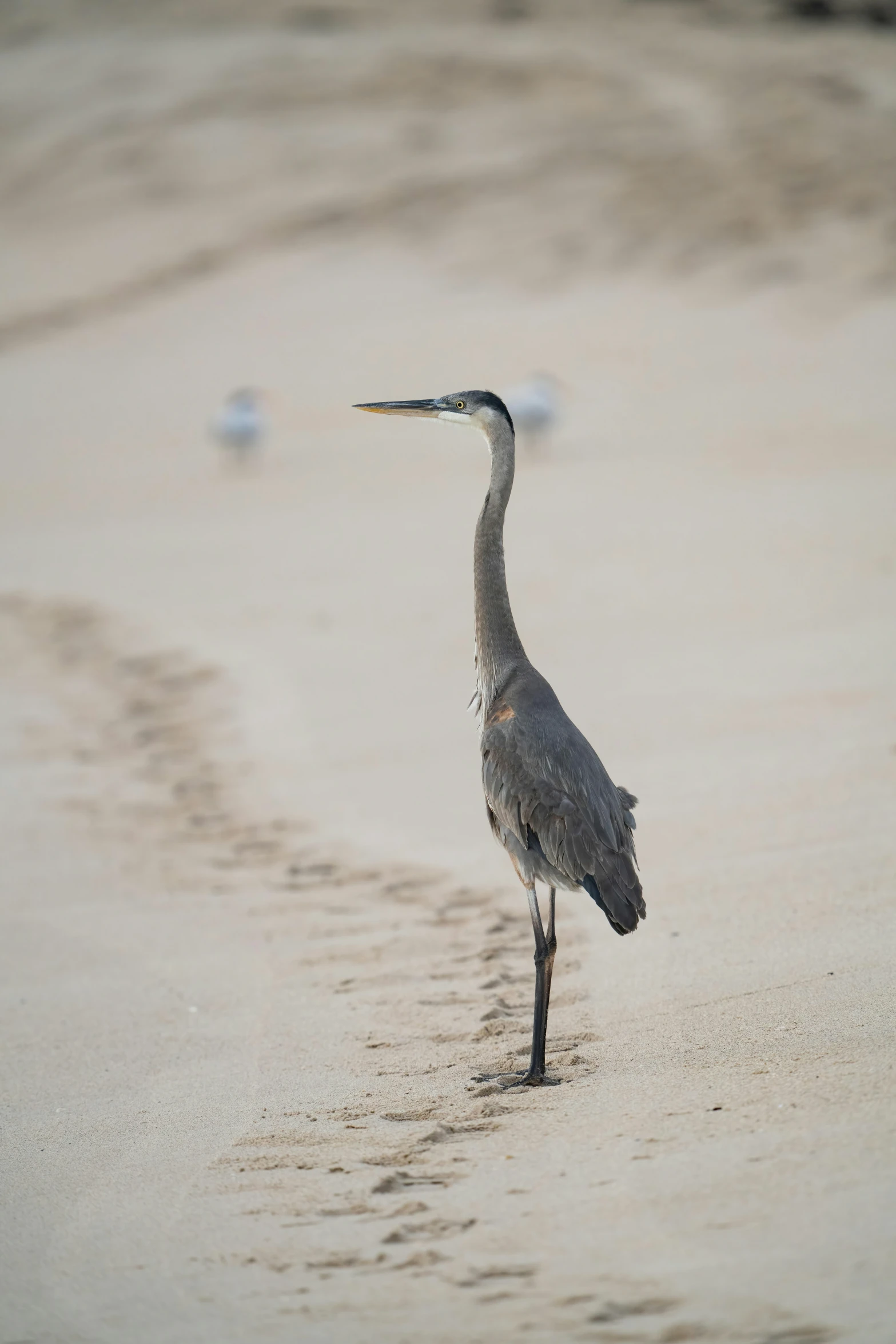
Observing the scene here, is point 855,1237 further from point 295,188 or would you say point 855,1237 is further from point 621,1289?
point 295,188

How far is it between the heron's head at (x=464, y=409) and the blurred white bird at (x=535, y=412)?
37.8 feet

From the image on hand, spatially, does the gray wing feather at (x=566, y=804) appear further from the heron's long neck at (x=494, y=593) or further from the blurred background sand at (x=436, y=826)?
the blurred background sand at (x=436, y=826)

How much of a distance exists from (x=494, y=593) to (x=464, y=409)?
77 cm

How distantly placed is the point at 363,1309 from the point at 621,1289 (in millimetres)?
493

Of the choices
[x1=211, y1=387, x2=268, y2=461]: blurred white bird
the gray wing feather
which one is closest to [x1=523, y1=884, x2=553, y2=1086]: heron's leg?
the gray wing feather

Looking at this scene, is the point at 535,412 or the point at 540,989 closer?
the point at 540,989

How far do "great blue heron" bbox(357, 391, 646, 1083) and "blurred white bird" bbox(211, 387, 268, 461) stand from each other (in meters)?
13.6

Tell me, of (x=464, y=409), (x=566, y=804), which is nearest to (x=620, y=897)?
(x=566, y=804)

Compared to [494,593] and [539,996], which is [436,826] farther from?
[539,996]

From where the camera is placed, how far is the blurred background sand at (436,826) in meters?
2.95

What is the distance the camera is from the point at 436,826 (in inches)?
265

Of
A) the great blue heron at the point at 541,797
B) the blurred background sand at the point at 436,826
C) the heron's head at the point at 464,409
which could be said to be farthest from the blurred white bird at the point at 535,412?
the great blue heron at the point at 541,797

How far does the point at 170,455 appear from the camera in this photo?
19.8 meters

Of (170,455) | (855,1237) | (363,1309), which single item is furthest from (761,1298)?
(170,455)
